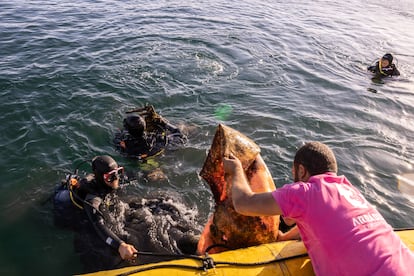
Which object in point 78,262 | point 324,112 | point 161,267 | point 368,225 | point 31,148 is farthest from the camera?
point 324,112

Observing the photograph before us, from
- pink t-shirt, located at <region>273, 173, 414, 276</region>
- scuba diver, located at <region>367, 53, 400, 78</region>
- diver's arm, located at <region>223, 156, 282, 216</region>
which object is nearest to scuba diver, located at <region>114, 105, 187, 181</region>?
diver's arm, located at <region>223, 156, 282, 216</region>

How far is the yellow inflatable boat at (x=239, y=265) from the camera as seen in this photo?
10.3ft

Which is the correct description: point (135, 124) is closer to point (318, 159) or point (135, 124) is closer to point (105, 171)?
point (105, 171)

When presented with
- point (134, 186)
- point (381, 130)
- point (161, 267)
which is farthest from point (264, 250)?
point (381, 130)

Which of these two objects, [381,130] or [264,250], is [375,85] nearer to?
[381,130]

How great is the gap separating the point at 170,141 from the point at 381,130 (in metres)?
5.31

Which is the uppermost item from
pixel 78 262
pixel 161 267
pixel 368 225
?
pixel 368 225

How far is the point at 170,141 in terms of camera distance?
283 inches

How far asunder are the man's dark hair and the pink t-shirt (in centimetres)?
11

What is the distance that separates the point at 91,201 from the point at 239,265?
96.5 inches

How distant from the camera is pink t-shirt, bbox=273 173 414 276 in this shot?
2459mm

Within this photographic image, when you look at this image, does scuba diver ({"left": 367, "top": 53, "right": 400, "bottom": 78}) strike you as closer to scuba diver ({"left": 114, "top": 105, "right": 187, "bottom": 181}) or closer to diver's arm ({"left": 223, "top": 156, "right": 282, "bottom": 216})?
scuba diver ({"left": 114, "top": 105, "right": 187, "bottom": 181})

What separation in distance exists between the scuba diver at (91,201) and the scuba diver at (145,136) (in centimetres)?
146

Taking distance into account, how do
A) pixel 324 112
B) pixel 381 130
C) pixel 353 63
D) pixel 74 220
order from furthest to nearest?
1. pixel 353 63
2. pixel 324 112
3. pixel 381 130
4. pixel 74 220
